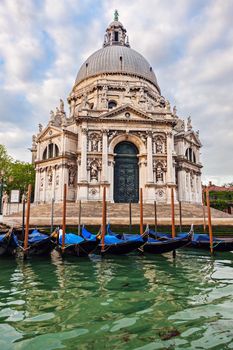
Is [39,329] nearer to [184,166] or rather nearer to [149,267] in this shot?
[149,267]

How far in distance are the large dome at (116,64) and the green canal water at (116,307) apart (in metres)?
27.1

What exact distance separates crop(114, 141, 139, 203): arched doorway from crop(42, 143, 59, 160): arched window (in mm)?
5578

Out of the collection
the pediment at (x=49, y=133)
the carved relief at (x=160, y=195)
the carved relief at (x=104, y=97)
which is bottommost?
the carved relief at (x=160, y=195)

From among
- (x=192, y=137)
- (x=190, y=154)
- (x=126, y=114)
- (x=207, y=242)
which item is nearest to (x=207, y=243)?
(x=207, y=242)

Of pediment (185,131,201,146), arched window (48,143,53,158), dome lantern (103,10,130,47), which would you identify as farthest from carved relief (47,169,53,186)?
dome lantern (103,10,130,47)

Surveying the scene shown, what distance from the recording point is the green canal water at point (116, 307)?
3408mm

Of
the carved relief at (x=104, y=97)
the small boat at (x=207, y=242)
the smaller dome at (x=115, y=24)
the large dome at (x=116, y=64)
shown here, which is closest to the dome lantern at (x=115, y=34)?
the smaller dome at (x=115, y=24)

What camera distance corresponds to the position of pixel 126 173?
24406 mm

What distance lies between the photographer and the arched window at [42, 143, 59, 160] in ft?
84.9

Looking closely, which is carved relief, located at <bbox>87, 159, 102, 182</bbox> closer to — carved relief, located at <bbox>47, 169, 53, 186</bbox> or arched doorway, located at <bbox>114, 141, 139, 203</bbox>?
arched doorway, located at <bbox>114, 141, 139, 203</bbox>

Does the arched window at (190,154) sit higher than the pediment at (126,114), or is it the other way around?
the pediment at (126,114)

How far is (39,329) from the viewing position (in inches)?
147

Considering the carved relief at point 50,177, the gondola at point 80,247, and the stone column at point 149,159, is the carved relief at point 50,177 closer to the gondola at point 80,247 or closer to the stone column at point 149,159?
the stone column at point 149,159

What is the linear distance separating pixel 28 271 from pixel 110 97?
79.0ft
